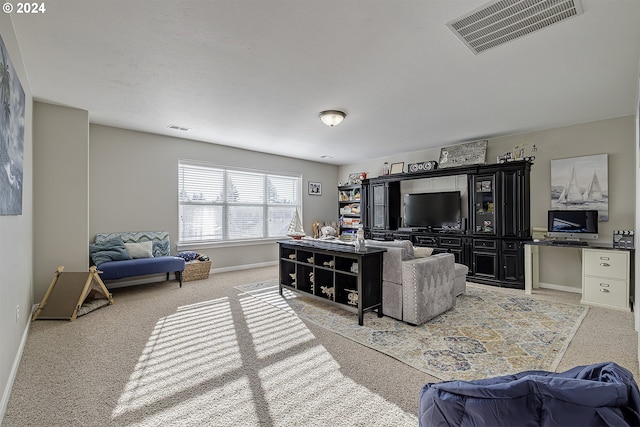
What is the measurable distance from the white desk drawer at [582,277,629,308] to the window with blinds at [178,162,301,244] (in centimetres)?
552

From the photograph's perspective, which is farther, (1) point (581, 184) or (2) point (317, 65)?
(1) point (581, 184)

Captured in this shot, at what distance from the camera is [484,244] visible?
5.32 meters

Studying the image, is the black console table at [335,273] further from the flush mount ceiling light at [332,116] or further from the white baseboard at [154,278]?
the white baseboard at [154,278]

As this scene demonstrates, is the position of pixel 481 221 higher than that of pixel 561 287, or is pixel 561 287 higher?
pixel 481 221

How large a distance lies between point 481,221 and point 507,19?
3849mm

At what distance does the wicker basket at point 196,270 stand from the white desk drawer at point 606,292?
5722mm

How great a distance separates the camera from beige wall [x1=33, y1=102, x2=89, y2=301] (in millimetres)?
3799

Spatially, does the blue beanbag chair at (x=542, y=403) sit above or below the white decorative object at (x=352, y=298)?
above

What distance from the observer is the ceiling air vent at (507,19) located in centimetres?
206

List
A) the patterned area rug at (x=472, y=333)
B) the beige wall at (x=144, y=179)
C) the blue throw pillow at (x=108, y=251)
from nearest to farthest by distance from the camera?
the patterned area rug at (x=472, y=333)
the blue throw pillow at (x=108, y=251)
the beige wall at (x=144, y=179)

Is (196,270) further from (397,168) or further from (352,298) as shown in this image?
(397,168)

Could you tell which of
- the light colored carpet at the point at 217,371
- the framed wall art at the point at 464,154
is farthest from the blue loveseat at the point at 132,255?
the framed wall art at the point at 464,154

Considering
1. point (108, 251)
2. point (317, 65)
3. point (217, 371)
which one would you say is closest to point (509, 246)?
point (317, 65)

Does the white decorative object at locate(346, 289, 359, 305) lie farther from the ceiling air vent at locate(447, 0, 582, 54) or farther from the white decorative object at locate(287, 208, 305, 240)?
the ceiling air vent at locate(447, 0, 582, 54)
